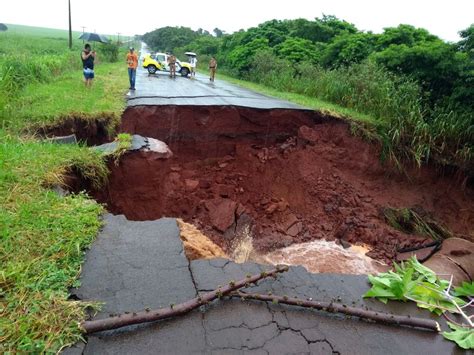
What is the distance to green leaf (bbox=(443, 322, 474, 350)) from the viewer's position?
7.82 ft

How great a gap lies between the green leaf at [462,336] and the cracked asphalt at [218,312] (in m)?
0.05

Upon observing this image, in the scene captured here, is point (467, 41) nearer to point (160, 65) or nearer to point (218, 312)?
point (218, 312)

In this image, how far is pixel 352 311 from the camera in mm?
2537

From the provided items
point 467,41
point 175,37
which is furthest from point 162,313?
point 175,37

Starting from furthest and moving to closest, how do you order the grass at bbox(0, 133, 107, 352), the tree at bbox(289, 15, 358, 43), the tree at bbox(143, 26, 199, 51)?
the tree at bbox(143, 26, 199, 51) → the tree at bbox(289, 15, 358, 43) → the grass at bbox(0, 133, 107, 352)

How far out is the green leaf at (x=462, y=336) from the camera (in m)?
2.38

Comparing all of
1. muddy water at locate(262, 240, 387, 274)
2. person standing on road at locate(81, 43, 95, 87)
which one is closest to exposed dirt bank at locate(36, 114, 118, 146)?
person standing on road at locate(81, 43, 95, 87)

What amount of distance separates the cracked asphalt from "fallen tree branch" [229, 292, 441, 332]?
4 cm

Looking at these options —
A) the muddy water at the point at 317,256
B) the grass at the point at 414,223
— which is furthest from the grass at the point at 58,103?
the grass at the point at 414,223

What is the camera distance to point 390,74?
32.0ft

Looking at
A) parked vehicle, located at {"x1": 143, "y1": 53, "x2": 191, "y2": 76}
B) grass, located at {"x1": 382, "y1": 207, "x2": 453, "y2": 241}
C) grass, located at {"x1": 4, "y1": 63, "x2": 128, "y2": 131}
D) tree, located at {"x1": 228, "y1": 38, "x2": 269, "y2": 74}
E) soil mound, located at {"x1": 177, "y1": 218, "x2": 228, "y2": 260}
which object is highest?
tree, located at {"x1": 228, "y1": 38, "x2": 269, "y2": 74}

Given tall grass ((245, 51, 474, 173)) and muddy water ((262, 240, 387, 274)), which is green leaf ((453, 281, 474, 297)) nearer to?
muddy water ((262, 240, 387, 274))

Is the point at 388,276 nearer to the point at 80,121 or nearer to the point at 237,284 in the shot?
the point at 237,284

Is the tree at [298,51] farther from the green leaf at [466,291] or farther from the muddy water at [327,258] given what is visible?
the green leaf at [466,291]
